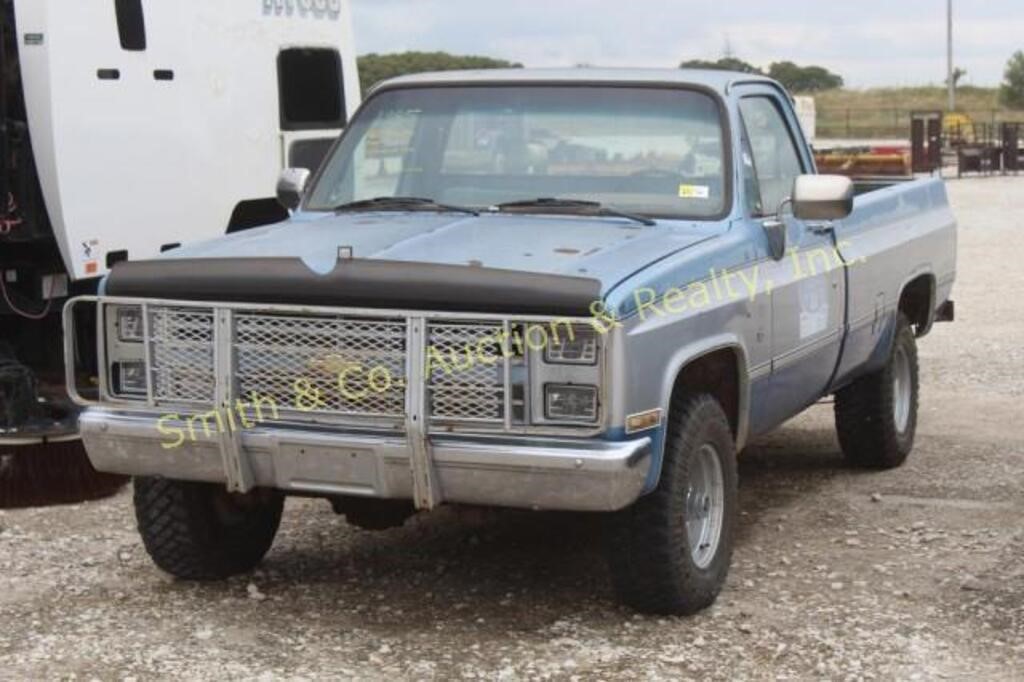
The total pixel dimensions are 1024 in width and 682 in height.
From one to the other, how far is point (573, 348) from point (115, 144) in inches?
187

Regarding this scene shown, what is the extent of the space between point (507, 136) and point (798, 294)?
1.28 metres

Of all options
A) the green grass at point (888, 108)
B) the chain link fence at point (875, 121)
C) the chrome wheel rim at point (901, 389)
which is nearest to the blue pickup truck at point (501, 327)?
the chrome wheel rim at point (901, 389)

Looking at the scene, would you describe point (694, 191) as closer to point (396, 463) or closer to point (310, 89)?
point (396, 463)

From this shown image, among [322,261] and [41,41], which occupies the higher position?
[41,41]

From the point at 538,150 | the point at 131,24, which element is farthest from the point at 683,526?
the point at 131,24

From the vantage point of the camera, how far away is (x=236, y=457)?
5.39m

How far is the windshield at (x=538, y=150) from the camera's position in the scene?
20.8 feet

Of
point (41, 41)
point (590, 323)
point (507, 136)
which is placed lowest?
point (590, 323)

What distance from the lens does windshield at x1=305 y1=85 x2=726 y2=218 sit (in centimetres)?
633

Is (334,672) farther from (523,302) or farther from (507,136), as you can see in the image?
(507,136)

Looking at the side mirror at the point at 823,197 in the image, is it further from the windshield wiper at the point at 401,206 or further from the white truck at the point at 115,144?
the white truck at the point at 115,144

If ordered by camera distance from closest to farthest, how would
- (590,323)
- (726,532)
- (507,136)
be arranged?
(590,323)
(726,532)
(507,136)

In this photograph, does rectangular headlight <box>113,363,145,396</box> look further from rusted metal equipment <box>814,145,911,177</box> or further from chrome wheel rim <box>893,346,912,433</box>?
rusted metal equipment <box>814,145,911,177</box>

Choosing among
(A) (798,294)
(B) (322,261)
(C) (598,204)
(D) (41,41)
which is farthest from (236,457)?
(D) (41,41)
